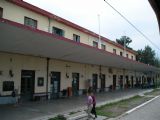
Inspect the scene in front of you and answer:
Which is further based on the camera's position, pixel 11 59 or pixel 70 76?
pixel 70 76

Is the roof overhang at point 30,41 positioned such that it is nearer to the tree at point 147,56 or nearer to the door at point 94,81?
the door at point 94,81

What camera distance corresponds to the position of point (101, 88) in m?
37.6

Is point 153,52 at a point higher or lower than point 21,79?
higher

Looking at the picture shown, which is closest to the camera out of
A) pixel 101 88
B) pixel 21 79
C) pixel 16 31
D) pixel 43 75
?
pixel 16 31

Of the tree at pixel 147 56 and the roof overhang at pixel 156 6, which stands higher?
the tree at pixel 147 56

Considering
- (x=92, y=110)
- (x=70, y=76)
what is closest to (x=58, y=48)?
(x=92, y=110)

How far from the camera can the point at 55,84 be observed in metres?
25.5

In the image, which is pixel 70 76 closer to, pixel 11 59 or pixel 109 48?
pixel 11 59

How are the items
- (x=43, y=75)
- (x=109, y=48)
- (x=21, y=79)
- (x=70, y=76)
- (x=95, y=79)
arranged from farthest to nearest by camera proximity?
(x=109, y=48), (x=95, y=79), (x=70, y=76), (x=43, y=75), (x=21, y=79)

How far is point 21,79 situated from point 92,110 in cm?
806

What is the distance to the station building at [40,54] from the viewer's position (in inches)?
607

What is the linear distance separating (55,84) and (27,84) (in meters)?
4.29

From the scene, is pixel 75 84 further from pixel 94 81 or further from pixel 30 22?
pixel 30 22

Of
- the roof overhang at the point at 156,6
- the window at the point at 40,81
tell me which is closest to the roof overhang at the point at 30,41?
the window at the point at 40,81
